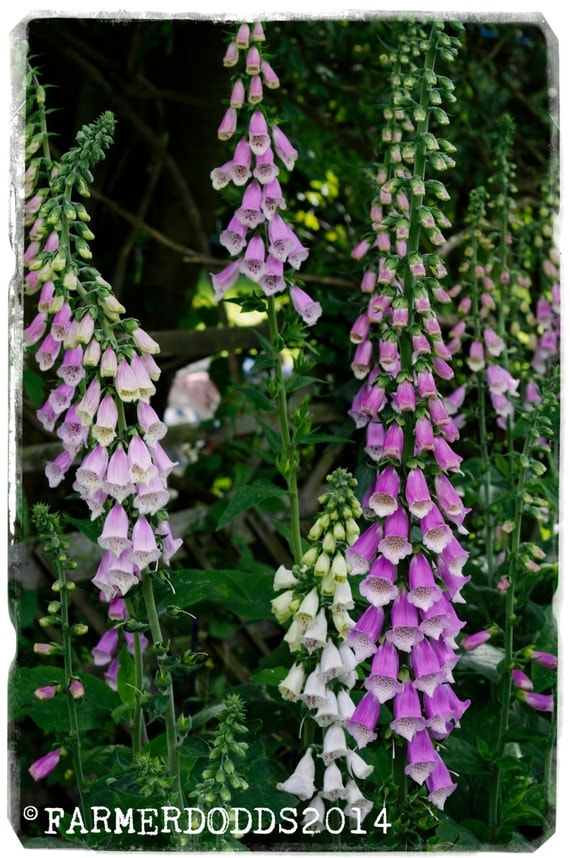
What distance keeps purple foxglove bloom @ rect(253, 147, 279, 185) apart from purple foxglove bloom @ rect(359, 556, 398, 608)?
925mm

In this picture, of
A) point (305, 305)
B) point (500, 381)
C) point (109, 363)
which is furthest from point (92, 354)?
point (500, 381)

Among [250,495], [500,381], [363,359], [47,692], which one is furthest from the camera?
[500,381]

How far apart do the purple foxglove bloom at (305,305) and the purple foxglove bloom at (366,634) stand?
31.6 inches

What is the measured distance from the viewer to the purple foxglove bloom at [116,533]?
5.80ft

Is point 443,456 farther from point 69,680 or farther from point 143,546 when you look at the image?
point 69,680

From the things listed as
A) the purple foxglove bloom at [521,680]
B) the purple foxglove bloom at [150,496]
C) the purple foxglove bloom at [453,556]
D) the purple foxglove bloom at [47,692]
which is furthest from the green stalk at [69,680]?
the purple foxglove bloom at [521,680]

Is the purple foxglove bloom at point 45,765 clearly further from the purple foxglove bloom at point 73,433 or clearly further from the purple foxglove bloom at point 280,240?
the purple foxglove bloom at point 280,240

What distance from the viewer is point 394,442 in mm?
1829

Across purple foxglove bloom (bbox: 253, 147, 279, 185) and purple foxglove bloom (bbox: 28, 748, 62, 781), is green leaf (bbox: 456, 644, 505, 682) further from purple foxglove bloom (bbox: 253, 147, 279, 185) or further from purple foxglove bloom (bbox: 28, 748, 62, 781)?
purple foxglove bloom (bbox: 253, 147, 279, 185)

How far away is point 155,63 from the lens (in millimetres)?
3791

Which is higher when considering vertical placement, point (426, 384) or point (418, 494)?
point (426, 384)

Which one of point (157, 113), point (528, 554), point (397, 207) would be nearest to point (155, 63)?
point (157, 113)

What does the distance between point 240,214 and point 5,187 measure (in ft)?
1.66

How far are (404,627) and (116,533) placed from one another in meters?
0.53
